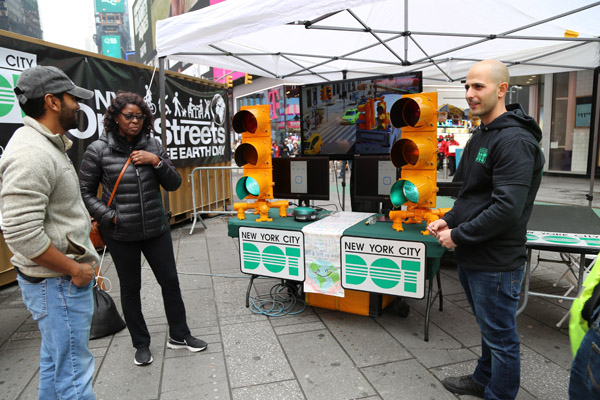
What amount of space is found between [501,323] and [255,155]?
8.46 ft

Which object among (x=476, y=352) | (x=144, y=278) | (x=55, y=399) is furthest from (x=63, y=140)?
(x=144, y=278)

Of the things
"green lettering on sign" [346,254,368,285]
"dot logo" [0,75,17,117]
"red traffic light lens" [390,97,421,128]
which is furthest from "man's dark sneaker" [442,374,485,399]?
"dot logo" [0,75,17,117]

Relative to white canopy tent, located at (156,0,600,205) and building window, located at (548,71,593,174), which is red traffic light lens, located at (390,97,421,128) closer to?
white canopy tent, located at (156,0,600,205)

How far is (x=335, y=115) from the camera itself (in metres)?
4.84

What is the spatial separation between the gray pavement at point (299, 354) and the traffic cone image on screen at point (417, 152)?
1.03m

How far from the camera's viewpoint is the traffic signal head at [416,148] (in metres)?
3.12

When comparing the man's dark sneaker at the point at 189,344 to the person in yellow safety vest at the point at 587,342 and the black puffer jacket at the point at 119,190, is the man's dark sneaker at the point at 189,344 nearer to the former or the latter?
the black puffer jacket at the point at 119,190

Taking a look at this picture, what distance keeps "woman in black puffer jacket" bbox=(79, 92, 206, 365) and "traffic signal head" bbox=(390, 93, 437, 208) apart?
188 centimetres

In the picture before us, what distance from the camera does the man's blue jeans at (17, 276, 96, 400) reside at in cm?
184

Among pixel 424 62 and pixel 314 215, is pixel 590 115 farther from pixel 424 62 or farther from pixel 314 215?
pixel 314 215

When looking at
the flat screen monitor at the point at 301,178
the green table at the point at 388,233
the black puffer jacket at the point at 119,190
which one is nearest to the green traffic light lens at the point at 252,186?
the green table at the point at 388,233

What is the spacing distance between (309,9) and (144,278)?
154 inches

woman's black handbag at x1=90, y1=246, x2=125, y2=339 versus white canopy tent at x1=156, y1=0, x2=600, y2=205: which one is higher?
white canopy tent at x1=156, y1=0, x2=600, y2=205

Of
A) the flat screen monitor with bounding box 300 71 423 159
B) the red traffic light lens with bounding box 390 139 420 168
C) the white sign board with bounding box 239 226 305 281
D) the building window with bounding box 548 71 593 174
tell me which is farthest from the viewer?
the building window with bounding box 548 71 593 174
